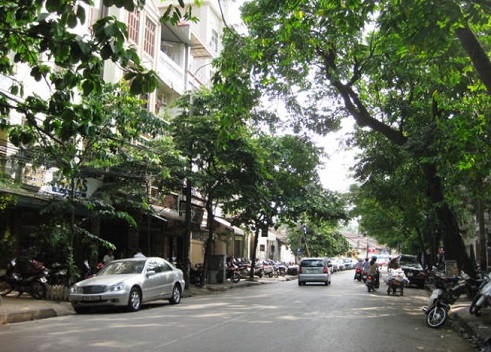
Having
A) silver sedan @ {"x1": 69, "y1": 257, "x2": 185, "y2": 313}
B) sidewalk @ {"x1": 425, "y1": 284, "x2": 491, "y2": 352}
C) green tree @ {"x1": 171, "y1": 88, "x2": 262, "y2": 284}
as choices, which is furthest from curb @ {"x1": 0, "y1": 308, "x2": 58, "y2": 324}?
sidewalk @ {"x1": 425, "y1": 284, "x2": 491, "y2": 352}

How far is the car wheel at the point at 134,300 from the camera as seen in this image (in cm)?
1333

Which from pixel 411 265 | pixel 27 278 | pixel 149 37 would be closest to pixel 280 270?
pixel 411 265

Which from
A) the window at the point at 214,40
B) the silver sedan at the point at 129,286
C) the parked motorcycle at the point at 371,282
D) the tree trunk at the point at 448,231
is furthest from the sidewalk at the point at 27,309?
the window at the point at 214,40

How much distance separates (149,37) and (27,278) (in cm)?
1598

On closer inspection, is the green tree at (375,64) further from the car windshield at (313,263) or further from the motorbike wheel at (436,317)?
the car windshield at (313,263)

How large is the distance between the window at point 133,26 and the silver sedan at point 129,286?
1371 centimetres

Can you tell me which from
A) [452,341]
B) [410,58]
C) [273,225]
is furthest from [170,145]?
[273,225]

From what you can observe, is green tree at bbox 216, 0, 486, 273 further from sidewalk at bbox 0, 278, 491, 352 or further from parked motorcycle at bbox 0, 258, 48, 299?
parked motorcycle at bbox 0, 258, 48, 299

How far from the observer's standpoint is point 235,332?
9.56 meters

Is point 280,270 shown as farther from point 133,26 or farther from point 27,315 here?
point 27,315

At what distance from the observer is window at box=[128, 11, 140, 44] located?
24900 mm

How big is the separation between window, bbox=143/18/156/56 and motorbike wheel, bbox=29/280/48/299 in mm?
14855

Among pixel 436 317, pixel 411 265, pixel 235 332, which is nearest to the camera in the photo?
pixel 235 332

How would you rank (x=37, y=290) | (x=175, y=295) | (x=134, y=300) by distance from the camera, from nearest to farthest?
(x=134, y=300)
(x=37, y=290)
(x=175, y=295)
